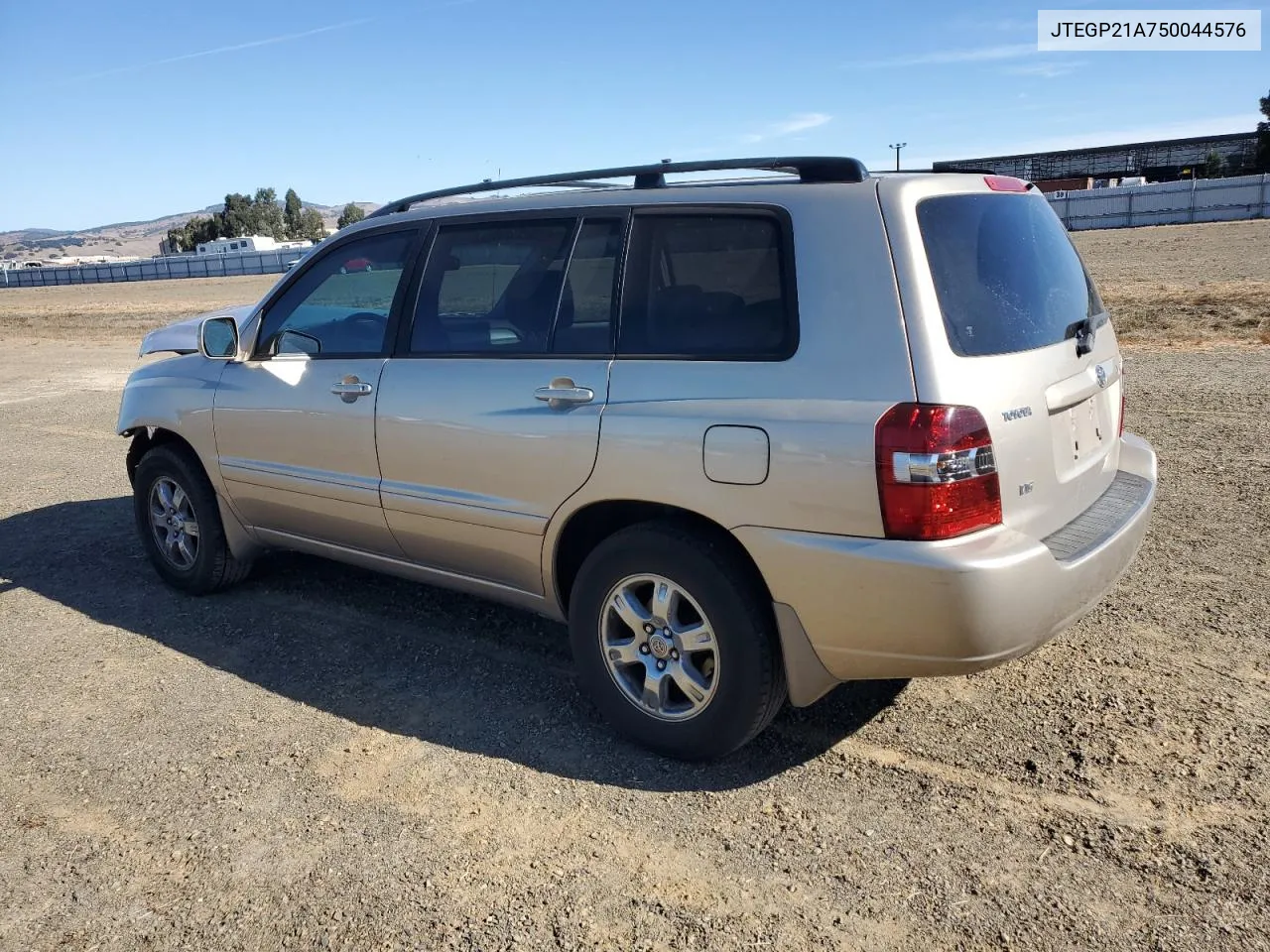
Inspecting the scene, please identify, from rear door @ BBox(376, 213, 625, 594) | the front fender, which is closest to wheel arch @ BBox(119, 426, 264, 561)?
the front fender

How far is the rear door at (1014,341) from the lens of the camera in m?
2.98

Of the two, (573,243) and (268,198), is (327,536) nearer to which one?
(573,243)

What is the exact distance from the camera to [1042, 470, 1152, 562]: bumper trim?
10.4 ft

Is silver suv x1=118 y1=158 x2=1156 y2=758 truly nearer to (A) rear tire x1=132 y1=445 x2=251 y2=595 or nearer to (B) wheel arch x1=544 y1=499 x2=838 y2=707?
(B) wheel arch x1=544 y1=499 x2=838 y2=707

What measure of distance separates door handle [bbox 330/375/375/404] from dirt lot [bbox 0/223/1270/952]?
1.13m

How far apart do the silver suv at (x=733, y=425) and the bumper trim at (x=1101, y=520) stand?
0.04ft

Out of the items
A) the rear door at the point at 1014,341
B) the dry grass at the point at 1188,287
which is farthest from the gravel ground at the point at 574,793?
the dry grass at the point at 1188,287

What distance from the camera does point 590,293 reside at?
147 inches

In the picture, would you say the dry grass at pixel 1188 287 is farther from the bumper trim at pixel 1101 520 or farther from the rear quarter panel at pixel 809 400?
the rear quarter panel at pixel 809 400

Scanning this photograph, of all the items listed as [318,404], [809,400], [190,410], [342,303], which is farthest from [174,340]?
[809,400]

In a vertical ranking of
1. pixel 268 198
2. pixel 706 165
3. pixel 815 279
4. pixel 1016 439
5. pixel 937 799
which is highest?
pixel 268 198

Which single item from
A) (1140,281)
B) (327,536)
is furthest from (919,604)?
(1140,281)

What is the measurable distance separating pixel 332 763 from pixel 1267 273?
20.5 metres

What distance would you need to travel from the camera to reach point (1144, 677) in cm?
389
